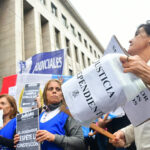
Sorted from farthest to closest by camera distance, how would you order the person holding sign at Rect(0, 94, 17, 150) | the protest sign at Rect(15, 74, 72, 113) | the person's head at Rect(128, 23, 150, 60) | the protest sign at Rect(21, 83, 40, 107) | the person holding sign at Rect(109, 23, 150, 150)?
the protest sign at Rect(15, 74, 72, 113)
the protest sign at Rect(21, 83, 40, 107)
the person holding sign at Rect(0, 94, 17, 150)
the person's head at Rect(128, 23, 150, 60)
the person holding sign at Rect(109, 23, 150, 150)

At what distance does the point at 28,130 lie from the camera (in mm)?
1668

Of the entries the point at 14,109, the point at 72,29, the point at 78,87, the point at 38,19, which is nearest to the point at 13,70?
the point at 38,19

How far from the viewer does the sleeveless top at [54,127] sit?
5.45 feet

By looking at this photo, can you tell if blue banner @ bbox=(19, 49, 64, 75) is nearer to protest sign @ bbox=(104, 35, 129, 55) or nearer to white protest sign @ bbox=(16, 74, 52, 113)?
white protest sign @ bbox=(16, 74, 52, 113)

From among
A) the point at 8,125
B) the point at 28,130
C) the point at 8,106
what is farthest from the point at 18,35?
the point at 28,130

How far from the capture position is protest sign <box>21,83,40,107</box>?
320cm

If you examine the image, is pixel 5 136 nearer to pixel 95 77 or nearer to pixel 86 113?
pixel 86 113

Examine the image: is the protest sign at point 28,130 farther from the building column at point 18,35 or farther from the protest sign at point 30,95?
the building column at point 18,35

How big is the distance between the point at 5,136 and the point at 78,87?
3.81 ft

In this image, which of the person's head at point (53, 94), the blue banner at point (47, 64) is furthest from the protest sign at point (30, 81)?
the person's head at point (53, 94)

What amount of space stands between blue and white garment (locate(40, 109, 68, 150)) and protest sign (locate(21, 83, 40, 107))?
4.74 feet

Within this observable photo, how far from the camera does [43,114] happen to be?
1967 millimetres

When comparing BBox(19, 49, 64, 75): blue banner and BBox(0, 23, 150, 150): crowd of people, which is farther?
BBox(19, 49, 64, 75): blue banner

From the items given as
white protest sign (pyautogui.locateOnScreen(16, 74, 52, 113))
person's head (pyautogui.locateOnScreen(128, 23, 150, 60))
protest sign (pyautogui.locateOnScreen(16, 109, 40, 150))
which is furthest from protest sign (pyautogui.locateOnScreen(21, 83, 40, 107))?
person's head (pyautogui.locateOnScreen(128, 23, 150, 60))
